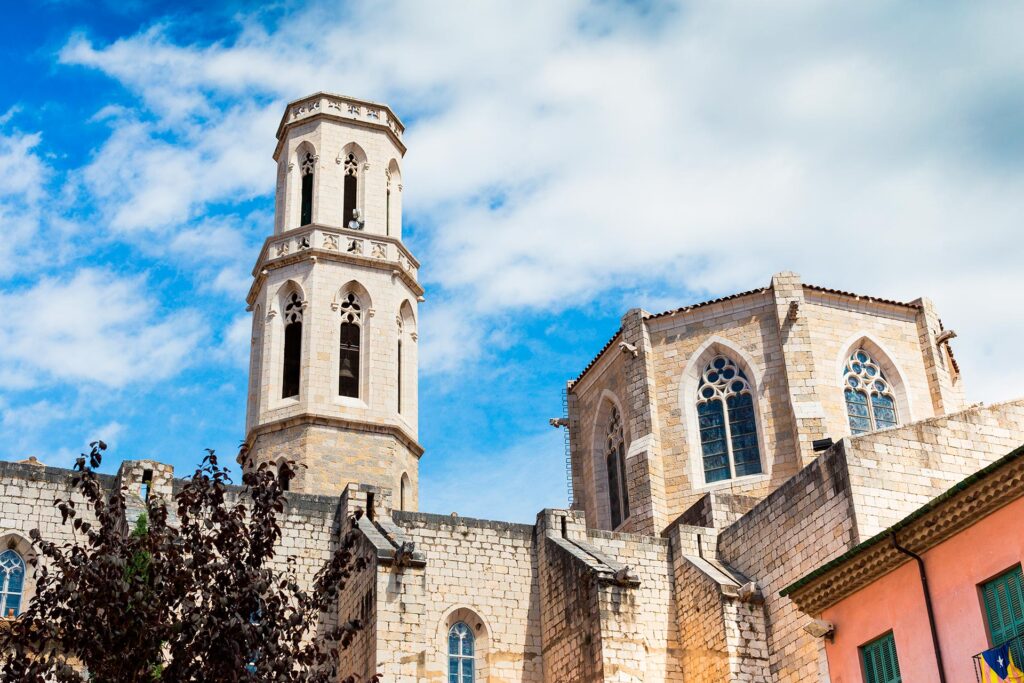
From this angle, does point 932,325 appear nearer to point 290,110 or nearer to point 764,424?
point 764,424

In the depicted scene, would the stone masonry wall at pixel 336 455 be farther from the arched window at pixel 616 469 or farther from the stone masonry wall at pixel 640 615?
the stone masonry wall at pixel 640 615

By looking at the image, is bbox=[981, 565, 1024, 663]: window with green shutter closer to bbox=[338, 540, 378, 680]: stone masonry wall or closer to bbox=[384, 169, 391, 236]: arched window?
bbox=[338, 540, 378, 680]: stone masonry wall

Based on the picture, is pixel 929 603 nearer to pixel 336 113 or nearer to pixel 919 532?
pixel 919 532

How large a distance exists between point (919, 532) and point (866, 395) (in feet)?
40.0

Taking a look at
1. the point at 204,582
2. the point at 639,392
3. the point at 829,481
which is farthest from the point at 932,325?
the point at 204,582

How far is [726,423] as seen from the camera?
25.6 m

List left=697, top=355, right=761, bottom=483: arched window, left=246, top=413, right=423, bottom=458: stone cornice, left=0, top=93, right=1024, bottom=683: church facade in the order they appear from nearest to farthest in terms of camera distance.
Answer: left=0, top=93, right=1024, bottom=683: church facade, left=697, top=355, right=761, bottom=483: arched window, left=246, top=413, right=423, bottom=458: stone cornice

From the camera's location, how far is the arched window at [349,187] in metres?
29.0

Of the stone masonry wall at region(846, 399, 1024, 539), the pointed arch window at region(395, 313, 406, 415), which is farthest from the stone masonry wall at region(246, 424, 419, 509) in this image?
the stone masonry wall at region(846, 399, 1024, 539)

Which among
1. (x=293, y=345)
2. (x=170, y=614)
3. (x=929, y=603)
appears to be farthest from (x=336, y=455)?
(x=929, y=603)

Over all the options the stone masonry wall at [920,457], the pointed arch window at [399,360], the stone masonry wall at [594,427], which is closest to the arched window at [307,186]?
the pointed arch window at [399,360]

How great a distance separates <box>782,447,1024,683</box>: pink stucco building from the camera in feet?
41.0

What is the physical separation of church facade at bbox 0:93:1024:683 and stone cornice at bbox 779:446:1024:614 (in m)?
2.34

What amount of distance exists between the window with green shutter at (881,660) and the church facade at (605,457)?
2.75m
